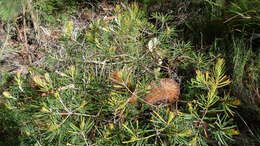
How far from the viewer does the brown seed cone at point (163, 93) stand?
1.06 metres

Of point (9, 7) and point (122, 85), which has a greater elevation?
point (9, 7)

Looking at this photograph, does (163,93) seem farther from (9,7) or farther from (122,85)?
(9,7)

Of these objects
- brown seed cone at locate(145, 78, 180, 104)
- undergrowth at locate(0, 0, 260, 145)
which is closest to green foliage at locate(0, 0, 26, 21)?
undergrowth at locate(0, 0, 260, 145)

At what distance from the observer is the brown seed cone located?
1062 millimetres

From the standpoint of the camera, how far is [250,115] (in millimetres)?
1059

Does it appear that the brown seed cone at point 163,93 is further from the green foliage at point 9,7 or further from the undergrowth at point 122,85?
the green foliage at point 9,7

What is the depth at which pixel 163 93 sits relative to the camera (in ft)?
3.53

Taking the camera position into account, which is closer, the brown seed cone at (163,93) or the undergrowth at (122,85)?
the undergrowth at (122,85)

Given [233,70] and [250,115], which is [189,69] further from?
[250,115]

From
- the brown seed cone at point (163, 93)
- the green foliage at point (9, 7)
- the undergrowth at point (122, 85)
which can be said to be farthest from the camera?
the green foliage at point (9, 7)

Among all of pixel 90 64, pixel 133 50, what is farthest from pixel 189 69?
pixel 90 64

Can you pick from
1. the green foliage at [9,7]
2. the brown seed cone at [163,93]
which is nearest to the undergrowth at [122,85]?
the brown seed cone at [163,93]

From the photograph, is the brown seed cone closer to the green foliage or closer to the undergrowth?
the undergrowth

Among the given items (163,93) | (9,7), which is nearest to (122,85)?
(163,93)
